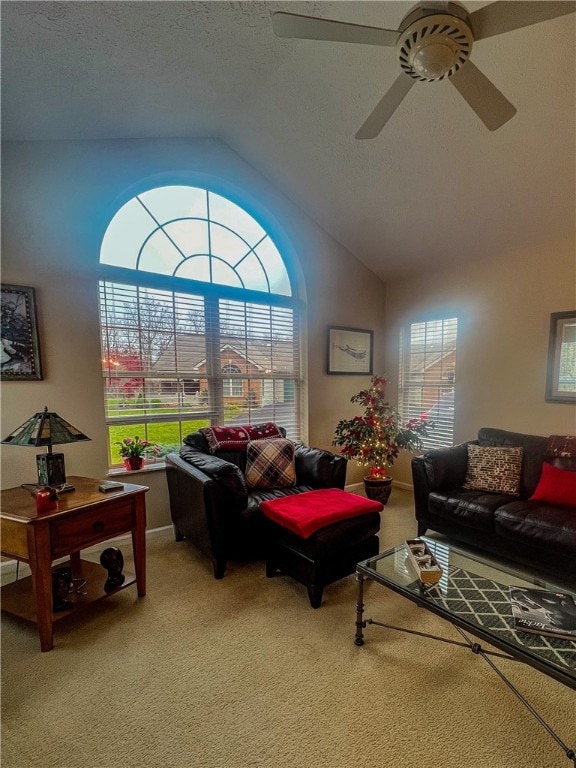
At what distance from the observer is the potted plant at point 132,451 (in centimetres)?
286

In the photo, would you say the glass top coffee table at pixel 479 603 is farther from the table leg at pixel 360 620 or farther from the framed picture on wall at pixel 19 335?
the framed picture on wall at pixel 19 335

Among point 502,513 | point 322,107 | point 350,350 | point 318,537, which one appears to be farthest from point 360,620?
point 322,107

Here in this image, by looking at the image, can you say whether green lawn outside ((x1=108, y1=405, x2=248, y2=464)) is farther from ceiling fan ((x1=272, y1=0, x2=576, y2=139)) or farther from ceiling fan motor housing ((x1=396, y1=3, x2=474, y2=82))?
ceiling fan motor housing ((x1=396, y1=3, x2=474, y2=82))

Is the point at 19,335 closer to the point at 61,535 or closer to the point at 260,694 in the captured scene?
the point at 61,535

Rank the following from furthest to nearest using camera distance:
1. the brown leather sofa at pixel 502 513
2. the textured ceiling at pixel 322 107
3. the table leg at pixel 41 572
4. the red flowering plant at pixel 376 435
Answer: the red flowering plant at pixel 376 435 < the brown leather sofa at pixel 502 513 < the textured ceiling at pixel 322 107 < the table leg at pixel 41 572

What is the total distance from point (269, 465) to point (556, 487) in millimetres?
2084

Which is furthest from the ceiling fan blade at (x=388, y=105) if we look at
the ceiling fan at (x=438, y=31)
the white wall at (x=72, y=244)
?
the white wall at (x=72, y=244)

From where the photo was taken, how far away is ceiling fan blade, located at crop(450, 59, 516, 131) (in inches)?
55.9

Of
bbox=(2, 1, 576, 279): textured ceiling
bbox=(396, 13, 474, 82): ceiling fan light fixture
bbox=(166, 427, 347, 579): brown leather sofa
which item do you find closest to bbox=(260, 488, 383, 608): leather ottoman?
bbox=(166, 427, 347, 579): brown leather sofa

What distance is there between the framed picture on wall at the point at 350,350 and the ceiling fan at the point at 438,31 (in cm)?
266

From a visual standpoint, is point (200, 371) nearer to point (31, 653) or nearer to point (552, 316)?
point (31, 653)

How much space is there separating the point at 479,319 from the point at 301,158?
2.33m

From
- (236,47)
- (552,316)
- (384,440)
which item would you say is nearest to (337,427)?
(384,440)

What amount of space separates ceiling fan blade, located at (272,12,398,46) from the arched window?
2.12m
